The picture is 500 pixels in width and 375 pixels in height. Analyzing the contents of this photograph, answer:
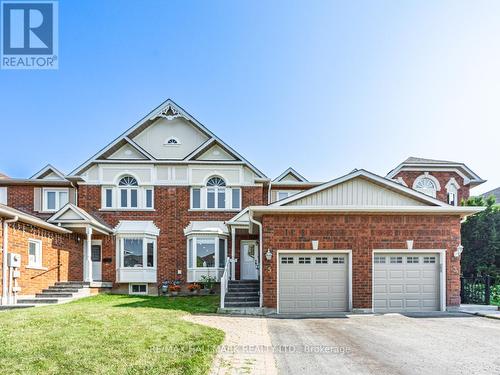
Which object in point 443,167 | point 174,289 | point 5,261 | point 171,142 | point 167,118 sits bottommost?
point 174,289

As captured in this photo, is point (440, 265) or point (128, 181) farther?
point (128, 181)

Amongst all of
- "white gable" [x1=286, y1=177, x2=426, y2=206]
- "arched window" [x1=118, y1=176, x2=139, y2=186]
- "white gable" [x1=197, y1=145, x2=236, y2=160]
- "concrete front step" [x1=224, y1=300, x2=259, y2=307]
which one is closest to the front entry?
"arched window" [x1=118, y1=176, x2=139, y2=186]

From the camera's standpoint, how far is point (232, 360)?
21.1 feet

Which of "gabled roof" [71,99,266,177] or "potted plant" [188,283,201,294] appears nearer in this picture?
"potted plant" [188,283,201,294]

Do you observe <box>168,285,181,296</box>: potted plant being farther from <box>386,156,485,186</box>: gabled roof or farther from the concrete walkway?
<box>386,156,485,186</box>: gabled roof

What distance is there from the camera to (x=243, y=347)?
7398mm

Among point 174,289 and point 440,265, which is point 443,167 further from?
point 174,289

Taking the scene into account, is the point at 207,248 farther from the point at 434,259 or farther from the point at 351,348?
the point at 351,348

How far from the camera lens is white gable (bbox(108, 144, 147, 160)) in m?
19.8

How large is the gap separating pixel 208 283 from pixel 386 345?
38.9 feet

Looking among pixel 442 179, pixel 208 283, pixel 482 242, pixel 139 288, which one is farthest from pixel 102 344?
pixel 442 179

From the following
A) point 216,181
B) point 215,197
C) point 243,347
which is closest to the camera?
point 243,347

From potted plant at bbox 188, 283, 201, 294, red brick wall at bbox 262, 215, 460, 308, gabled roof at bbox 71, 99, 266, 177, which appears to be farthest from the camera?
gabled roof at bbox 71, 99, 266, 177

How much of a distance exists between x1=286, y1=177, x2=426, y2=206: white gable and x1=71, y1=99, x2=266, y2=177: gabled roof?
7136mm
